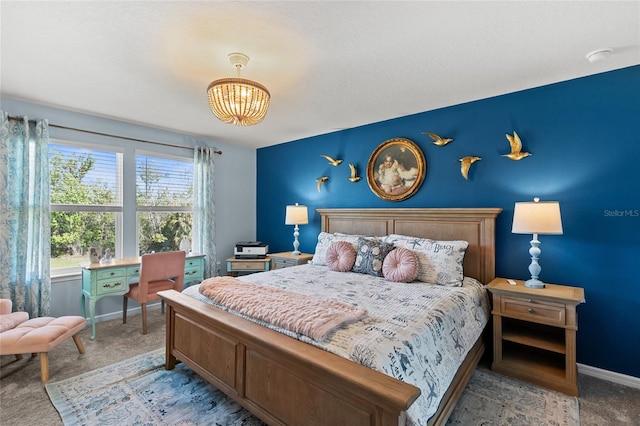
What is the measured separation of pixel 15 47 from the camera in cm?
208

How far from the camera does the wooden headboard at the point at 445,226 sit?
2.87 metres

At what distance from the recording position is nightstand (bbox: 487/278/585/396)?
7.19 ft

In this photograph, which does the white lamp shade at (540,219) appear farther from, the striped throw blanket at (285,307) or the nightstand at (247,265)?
the nightstand at (247,265)

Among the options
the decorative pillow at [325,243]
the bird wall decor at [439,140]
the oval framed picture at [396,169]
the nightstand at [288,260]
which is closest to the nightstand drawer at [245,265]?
the nightstand at [288,260]

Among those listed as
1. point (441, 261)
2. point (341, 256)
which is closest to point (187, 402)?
point (341, 256)

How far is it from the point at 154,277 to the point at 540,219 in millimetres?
3816

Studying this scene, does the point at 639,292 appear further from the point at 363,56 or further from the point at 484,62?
the point at 363,56

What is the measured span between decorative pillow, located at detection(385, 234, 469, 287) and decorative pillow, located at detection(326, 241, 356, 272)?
0.64 m

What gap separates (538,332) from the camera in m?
2.57

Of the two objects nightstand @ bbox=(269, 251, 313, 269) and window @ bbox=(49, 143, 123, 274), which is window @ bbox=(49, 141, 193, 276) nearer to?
window @ bbox=(49, 143, 123, 274)

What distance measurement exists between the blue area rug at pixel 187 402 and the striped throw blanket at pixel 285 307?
2.24 ft

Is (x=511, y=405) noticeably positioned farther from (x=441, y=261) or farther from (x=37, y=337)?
(x=37, y=337)

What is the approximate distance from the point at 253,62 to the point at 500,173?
249 centimetres

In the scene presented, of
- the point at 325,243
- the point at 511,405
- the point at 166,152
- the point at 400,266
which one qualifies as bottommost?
the point at 511,405
